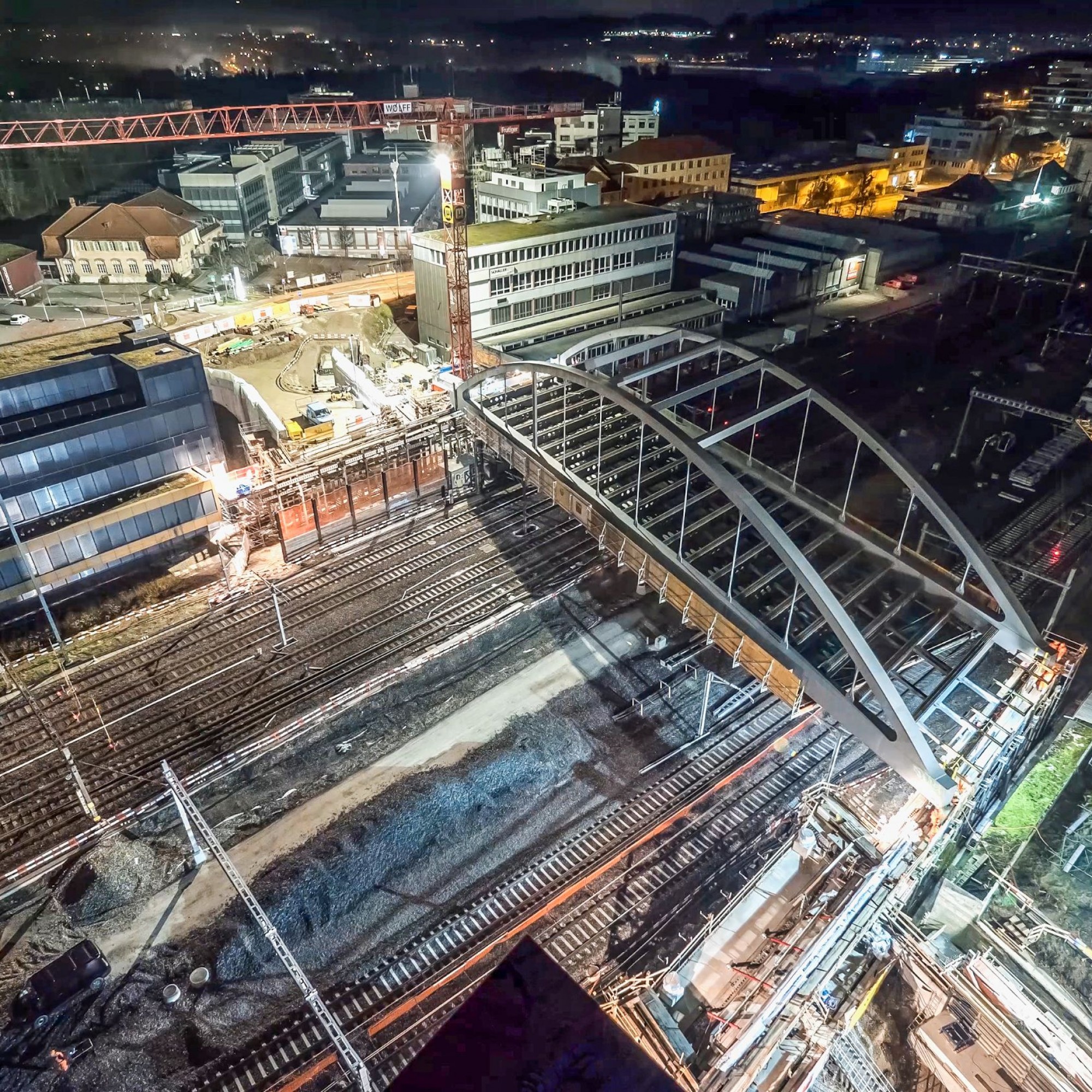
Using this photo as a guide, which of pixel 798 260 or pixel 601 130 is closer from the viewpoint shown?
pixel 798 260

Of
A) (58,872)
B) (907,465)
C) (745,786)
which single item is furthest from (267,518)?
(907,465)

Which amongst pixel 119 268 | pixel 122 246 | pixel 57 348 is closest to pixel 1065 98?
pixel 122 246

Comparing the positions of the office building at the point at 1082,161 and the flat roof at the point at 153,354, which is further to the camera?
the office building at the point at 1082,161

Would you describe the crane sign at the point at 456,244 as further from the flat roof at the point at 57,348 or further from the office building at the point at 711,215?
the office building at the point at 711,215

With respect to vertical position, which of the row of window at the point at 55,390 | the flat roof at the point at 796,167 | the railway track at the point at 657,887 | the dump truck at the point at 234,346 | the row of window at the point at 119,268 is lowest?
the railway track at the point at 657,887

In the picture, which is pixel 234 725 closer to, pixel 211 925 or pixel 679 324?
pixel 211 925

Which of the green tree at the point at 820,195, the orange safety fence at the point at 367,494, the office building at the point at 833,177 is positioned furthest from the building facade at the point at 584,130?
the orange safety fence at the point at 367,494

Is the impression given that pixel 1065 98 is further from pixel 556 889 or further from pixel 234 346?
pixel 556 889
